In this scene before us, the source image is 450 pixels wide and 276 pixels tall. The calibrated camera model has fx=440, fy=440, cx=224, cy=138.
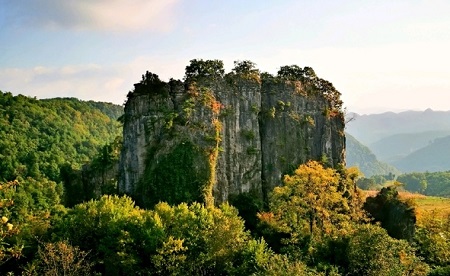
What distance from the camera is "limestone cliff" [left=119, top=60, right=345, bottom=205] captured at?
1652 inches

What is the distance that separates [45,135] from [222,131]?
57175 millimetres

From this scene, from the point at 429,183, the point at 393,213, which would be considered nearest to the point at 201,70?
the point at 393,213

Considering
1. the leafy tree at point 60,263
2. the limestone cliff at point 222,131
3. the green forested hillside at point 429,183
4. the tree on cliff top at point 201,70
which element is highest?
the tree on cliff top at point 201,70

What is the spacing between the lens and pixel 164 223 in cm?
3372

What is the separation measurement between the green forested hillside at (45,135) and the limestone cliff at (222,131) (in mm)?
37869

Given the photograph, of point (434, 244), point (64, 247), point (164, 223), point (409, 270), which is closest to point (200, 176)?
point (164, 223)

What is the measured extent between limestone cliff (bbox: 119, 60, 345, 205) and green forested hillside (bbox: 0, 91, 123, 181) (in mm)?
37869

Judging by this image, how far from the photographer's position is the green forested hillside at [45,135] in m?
79.6

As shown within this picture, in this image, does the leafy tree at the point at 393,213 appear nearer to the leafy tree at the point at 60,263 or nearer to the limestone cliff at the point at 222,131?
the limestone cliff at the point at 222,131

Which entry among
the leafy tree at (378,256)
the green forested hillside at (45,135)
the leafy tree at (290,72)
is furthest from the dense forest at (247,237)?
the green forested hillside at (45,135)

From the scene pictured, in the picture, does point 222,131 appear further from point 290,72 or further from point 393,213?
point 393,213

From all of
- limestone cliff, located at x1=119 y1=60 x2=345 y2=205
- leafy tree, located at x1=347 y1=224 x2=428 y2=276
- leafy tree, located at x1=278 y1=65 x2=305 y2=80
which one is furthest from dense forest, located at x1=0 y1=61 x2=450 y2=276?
leafy tree, located at x1=278 y1=65 x2=305 y2=80

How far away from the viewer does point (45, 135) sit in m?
90.6

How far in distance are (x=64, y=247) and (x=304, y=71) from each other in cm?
3482
